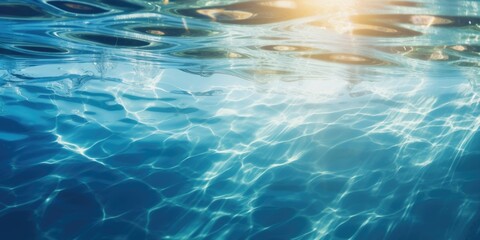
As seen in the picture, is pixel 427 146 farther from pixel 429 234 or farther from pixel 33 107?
pixel 33 107

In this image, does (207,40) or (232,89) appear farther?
(232,89)

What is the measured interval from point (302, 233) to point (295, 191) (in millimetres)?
1301

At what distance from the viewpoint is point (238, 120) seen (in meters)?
12.9

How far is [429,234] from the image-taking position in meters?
9.98

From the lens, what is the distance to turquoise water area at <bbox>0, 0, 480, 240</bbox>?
809 cm

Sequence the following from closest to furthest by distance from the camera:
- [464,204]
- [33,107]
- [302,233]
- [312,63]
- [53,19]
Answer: [53,19] < [302,233] < [464,204] < [312,63] < [33,107]

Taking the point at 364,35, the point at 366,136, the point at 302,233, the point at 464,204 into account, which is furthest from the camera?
the point at 366,136

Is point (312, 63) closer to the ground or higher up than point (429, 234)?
higher up

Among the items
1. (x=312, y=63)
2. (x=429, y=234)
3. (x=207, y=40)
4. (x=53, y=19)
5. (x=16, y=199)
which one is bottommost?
(x=429, y=234)

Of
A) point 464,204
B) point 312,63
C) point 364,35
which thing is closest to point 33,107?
point 312,63

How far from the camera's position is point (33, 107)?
13312 millimetres

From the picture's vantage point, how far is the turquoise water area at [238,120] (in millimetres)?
8094

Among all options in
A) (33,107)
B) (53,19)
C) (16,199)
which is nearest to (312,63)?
(53,19)

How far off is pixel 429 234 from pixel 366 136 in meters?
3.72
